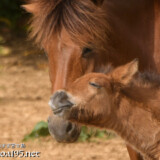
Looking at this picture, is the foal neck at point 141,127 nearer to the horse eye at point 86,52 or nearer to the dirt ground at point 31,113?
Result: the horse eye at point 86,52

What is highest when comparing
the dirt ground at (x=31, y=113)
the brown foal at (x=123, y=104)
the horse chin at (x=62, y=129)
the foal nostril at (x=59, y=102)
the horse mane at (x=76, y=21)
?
the horse mane at (x=76, y=21)

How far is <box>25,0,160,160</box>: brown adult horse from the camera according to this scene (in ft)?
13.0

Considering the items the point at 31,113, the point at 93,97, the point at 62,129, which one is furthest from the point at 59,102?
the point at 31,113

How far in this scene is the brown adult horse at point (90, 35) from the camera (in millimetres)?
3951

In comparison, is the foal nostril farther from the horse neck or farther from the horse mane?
Result: the horse mane

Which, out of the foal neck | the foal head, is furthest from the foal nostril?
the foal neck

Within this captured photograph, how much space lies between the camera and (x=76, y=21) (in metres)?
4.02

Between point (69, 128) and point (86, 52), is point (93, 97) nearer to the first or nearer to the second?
point (69, 128)

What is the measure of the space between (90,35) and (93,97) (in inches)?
23.9

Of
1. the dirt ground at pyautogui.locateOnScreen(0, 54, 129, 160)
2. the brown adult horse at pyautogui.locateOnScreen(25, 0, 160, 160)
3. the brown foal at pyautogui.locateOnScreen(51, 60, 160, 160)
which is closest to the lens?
the brown foal at pyautogui.locateOnScreen(51, 60, 160, 160)

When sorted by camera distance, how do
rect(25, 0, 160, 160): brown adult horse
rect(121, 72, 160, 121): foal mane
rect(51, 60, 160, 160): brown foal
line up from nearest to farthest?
rect(51, 60, 160, 160): brown foal < rect(121, 72, 160, 121): foal mane < rect(25, 0, 160, 160): brown adult horse

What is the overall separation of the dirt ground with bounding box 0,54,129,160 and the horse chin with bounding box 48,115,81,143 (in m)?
2.06

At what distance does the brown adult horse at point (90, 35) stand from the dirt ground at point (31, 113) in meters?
2.03

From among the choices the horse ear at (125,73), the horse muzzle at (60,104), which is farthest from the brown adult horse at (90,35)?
the horse muzzle at (60,104)
